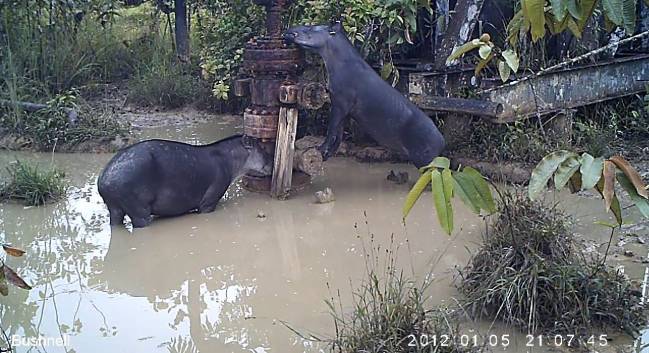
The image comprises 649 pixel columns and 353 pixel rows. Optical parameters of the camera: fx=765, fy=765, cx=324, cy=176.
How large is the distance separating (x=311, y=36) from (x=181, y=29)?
5.08 m

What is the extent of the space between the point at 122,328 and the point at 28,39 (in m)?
5.97

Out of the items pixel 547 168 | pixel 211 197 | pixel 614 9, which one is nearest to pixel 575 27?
pixel 614 9

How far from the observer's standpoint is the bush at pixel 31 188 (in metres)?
6.14

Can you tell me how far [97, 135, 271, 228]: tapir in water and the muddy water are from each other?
0.13 meters

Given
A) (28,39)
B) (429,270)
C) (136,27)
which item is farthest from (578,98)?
(136,27)

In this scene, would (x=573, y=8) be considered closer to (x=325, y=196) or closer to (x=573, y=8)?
(x=573, y=8)

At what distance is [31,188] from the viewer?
6176 millimetres

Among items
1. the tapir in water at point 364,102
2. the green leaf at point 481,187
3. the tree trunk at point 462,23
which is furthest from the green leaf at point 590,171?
the tree trunk at point 462,23

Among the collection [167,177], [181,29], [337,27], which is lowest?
[167,177]

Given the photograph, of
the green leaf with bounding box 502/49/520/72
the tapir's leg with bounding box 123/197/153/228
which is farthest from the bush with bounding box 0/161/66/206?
the green leaf with bounding box 502/49/520/72

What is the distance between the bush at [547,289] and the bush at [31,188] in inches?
143

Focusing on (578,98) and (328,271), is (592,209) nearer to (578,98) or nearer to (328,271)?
(578,98)

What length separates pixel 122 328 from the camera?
402 cm

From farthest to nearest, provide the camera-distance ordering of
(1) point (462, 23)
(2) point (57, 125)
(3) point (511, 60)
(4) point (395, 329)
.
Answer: (2) point (57, 125) → (1) point (462, 23) → (3) point (511, 60) → (4) point (395, 329)
